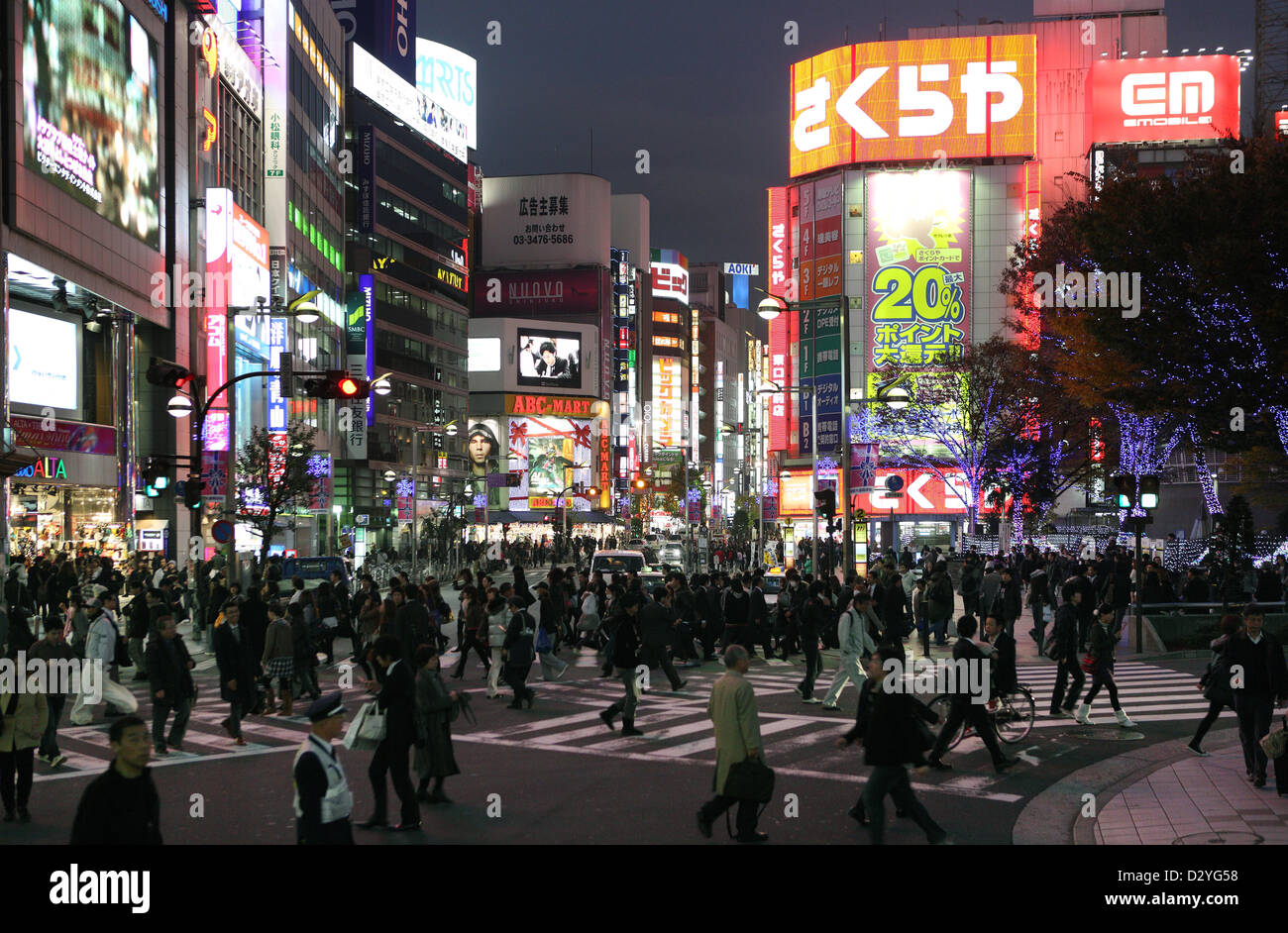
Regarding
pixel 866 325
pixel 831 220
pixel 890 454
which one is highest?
pixel 831 220

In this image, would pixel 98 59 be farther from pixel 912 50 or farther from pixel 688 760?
pixel 912 50

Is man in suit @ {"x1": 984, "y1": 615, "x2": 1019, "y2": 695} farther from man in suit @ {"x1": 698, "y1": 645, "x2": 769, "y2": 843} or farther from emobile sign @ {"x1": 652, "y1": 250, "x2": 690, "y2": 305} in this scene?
emobile sign @ {"x1": 652, "y1": 250, "x2": 690, "y2": 305}

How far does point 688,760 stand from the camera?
46.9ft

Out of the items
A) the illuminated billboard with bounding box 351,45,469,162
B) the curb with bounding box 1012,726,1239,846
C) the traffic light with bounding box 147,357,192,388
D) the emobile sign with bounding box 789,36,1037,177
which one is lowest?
the curb with bounding box 1012,726,1239,846

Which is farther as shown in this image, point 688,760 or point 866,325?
point 866,325

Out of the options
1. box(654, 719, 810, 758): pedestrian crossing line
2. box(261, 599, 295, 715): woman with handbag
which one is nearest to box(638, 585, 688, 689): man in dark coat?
box(654, 719, 810, 758): pedestrian crossing line

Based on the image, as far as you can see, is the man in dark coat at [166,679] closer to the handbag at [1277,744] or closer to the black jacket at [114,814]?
the black jacket at [114,814]

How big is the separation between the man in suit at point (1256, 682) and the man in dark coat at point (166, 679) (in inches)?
432

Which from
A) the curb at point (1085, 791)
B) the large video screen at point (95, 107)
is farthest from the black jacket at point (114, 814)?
the large video screen at point (95, 107)

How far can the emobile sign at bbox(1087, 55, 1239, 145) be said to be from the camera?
287 feet

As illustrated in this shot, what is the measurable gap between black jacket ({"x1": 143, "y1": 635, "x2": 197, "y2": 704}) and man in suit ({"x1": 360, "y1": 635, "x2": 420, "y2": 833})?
4317 millimetres

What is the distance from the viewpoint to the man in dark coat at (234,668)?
1509 cm

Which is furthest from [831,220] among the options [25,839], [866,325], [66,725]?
[25,839]
